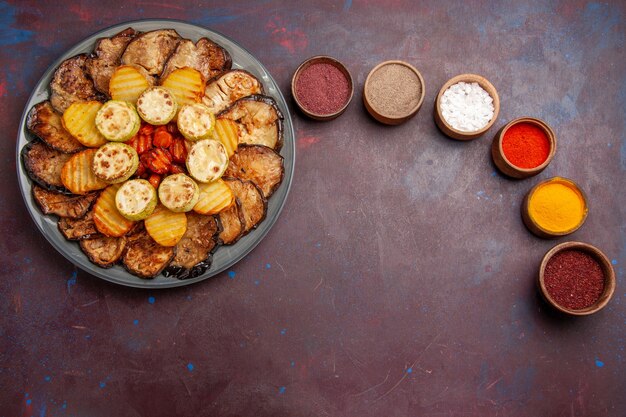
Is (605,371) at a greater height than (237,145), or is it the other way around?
(237,145)

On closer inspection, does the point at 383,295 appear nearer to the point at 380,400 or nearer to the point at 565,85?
the point at 380,400

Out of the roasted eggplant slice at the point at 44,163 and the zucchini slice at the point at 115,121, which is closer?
the zucchini slice at the point at 115,121

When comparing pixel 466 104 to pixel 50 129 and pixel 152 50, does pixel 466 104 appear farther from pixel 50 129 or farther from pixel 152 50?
pixel 50 129

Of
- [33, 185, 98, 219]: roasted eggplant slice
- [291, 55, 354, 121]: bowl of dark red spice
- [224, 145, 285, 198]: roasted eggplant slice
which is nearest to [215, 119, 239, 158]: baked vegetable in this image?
[224, 145, 285, 198]: roasted eggplant slice

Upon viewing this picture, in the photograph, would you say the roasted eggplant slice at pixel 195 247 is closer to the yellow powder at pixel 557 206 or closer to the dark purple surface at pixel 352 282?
the dark purple surface at pixel 352 282

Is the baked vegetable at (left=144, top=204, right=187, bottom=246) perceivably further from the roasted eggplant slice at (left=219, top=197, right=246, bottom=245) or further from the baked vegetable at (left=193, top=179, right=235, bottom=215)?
the roasted eggplant slice at (left=219, top=197, right=246, bottom=245)

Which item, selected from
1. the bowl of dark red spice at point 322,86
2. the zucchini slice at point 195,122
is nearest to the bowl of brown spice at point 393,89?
the bowl of dark red spice at point 322,86

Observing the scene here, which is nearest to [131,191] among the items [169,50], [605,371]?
[169,50]
